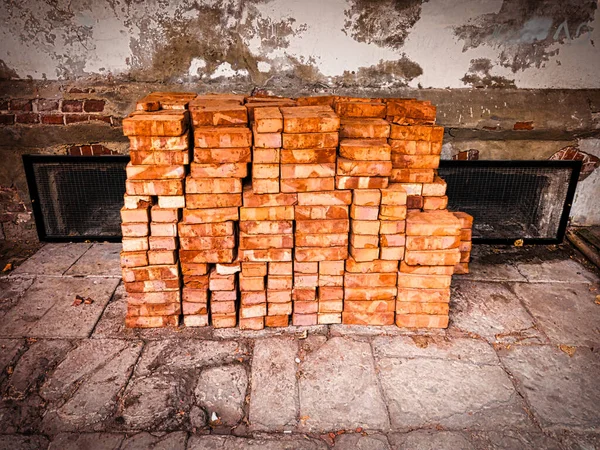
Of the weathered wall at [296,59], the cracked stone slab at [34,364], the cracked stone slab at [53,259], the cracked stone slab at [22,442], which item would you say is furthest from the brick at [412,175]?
the cracked stone slab at [53,259]

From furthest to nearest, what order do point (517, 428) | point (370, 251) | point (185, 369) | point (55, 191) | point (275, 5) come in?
Result: point (55, 191) < point (275, 5) < point (370, 251) < point (185, 369) < point (517, 428)

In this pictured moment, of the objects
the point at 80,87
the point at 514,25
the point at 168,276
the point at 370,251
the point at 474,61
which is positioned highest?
the point at 514,25

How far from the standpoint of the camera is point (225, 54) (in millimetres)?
5148

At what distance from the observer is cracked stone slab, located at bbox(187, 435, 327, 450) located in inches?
115

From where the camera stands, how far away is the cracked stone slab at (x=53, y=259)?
16.4ft

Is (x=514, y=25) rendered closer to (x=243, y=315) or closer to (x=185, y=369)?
(x=243, y=315)

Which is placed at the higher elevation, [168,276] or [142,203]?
[142,203]

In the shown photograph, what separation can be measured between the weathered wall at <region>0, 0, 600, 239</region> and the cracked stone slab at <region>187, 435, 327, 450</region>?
12.3 feet

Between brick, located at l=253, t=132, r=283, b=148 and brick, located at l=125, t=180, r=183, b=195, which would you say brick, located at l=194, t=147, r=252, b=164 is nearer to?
brick, located at l=253, t=132, r=283, b=148

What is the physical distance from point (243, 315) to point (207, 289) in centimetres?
40

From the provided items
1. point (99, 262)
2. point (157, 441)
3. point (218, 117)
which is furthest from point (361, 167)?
point (99, 262)

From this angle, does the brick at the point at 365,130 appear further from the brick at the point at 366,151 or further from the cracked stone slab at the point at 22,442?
the cracked stone slab at the point at 22,442

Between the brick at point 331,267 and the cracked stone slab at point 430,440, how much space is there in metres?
1.42

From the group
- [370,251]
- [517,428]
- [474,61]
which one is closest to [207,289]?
[370,251]
